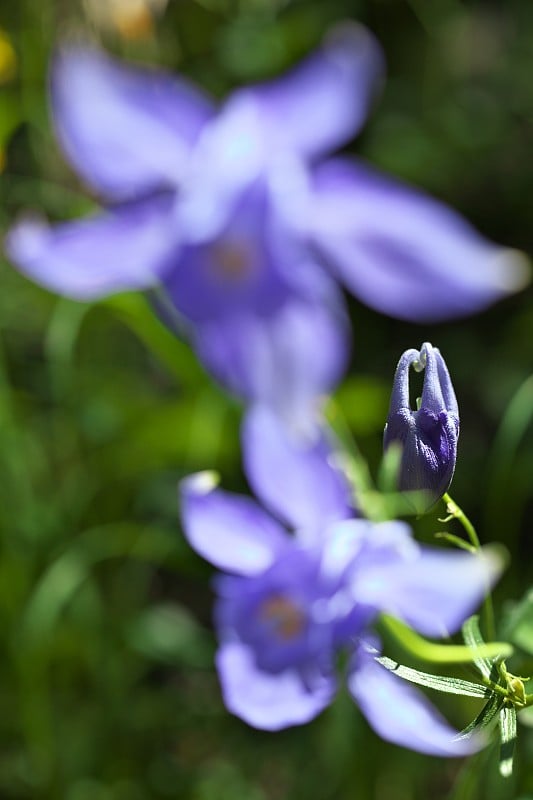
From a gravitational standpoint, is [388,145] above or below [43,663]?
above

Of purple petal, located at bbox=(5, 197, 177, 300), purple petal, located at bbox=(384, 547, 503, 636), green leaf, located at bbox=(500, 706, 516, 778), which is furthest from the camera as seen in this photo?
purple petal, located at bbox=(5, 197, 177, 300)

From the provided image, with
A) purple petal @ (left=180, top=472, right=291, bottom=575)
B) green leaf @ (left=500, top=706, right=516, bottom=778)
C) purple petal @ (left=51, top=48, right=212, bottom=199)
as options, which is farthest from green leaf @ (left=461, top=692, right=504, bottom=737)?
purple petal @ (left=51, top=48, right=212, bottom=199)

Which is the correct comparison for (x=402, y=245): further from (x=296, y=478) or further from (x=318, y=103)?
(x=296, y=478)

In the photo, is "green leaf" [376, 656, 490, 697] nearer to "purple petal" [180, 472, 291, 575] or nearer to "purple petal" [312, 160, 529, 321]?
"purple petal" [180, 472, 291, 575]

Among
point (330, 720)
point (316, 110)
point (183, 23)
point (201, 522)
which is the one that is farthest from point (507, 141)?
point (201, 522)

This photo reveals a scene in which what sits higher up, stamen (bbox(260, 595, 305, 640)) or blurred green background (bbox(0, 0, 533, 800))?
stamen (bbox(260, 595, 305, 640))

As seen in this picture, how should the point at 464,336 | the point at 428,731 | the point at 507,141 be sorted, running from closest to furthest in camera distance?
the point at 428,731
the point at 464,336
the point at 507,141

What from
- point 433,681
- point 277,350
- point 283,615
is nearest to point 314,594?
point 283,615

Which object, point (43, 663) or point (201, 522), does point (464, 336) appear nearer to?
point (43, 663)
